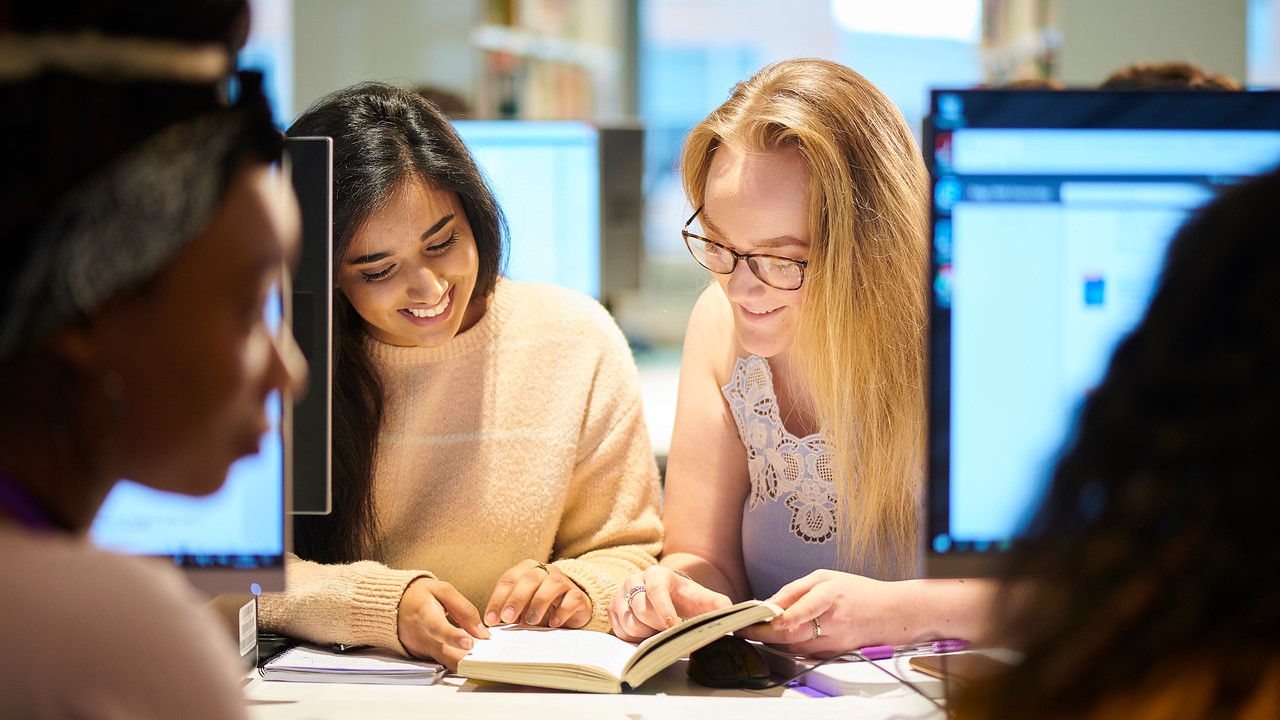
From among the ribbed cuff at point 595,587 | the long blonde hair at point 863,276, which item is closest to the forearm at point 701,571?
the ribbed cuff at point 595,587

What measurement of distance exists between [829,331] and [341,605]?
65cm

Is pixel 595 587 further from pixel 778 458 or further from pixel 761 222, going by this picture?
pixel 761 222

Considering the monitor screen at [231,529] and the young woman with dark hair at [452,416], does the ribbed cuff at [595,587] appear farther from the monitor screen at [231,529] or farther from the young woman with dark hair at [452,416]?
the monitor screen at [231,529]

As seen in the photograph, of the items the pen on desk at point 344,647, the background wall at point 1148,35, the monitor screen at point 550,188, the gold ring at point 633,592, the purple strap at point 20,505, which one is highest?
the background wall at point 1148,35

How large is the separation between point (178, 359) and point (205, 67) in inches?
6.0

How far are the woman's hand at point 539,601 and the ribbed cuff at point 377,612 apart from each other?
0.12 m

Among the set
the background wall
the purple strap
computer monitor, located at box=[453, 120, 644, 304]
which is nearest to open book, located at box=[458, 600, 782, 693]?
the purple strap

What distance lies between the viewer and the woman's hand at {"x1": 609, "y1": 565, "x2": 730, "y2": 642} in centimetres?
124

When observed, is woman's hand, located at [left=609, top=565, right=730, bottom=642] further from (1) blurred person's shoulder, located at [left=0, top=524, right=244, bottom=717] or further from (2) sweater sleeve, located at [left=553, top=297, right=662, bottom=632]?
(1) blurred person's shoulder, located at [left=0, top=524, right=244, bottom=717]

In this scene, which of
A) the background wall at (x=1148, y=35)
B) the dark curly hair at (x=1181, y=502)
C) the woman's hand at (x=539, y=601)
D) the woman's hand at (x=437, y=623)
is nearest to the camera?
the dark curly hair at (x=1181, y=502)

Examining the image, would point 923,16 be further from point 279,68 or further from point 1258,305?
point 1258,305

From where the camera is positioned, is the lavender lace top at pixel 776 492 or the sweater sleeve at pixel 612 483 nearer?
the lavender lace top at pixel 776 492

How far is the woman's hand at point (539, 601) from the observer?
133 centimetres

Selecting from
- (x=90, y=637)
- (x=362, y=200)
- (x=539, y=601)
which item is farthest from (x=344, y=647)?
(x=90, y=637)
